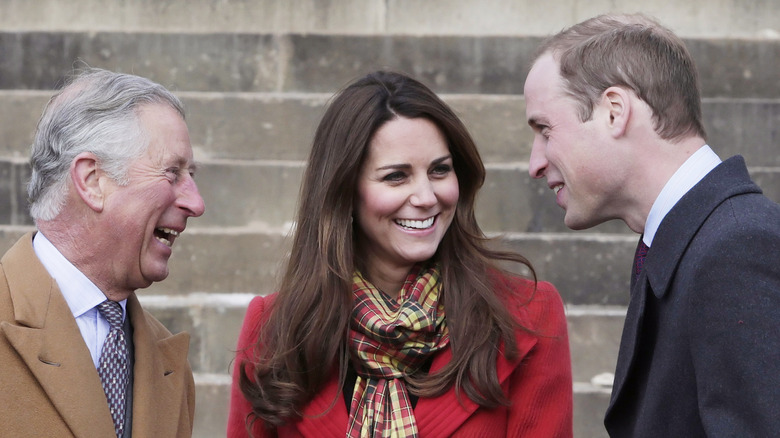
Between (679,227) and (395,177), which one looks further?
(395,177)

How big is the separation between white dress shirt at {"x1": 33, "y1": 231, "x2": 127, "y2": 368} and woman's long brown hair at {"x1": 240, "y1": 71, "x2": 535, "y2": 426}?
524 millimetres

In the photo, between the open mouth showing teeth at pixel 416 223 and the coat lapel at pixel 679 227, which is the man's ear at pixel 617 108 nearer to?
the coat lapel at pixel 679 227

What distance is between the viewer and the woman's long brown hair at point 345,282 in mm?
2957

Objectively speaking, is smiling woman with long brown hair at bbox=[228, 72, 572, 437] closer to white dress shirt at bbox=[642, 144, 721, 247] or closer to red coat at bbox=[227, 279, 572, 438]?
red coat at bbox=[227, 279, 572, 438]

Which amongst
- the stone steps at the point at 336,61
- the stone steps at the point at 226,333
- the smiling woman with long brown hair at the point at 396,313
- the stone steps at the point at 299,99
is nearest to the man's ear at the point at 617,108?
the smiling woman with long brown hair at the point at 396,313

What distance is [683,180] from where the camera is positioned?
227 centimetres


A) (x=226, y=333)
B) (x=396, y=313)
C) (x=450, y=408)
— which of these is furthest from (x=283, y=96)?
(x=450, y=408)

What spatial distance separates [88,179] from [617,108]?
1.39 metres

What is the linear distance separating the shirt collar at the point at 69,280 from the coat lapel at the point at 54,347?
2.3 inches

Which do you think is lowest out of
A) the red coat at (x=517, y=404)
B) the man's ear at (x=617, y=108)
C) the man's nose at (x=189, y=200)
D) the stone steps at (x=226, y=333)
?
the stone steps at (x=226, y=333)

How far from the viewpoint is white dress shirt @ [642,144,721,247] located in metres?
2.26

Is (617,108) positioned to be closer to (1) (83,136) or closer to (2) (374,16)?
(1) (83,136)

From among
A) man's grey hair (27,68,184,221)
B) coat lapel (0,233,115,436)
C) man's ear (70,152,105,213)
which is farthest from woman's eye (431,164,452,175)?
coat lapel (0,233,115,436)

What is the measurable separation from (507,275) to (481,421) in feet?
1.64
